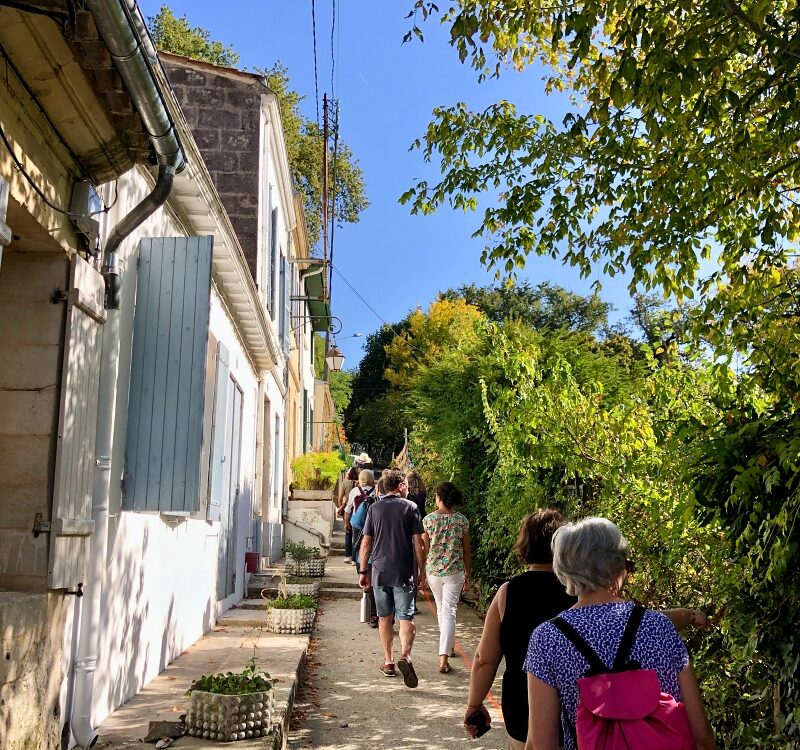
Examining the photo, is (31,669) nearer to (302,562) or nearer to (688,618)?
(688,618)

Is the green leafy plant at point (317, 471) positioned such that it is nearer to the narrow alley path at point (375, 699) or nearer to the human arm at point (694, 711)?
the narrow alley path at point (375, 699)

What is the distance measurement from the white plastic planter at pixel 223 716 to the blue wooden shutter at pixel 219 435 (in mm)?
4140

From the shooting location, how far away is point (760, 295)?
217 inches

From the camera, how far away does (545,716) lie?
→ 2.47 m

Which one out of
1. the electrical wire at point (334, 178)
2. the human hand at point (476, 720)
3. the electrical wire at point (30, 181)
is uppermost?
the electrical wire at point (334, 178)

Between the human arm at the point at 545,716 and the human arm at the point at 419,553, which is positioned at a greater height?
the human arm at the point at 419,553

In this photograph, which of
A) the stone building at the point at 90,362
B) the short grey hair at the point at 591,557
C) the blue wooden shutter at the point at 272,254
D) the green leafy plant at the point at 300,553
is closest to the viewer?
the short grey hair at the point at 591,557

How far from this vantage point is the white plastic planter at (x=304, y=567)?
12922mm

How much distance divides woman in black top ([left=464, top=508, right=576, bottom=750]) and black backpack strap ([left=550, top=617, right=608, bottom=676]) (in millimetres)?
1014

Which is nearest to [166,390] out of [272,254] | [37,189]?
[37,189]

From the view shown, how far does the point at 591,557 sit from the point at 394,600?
18.3ft

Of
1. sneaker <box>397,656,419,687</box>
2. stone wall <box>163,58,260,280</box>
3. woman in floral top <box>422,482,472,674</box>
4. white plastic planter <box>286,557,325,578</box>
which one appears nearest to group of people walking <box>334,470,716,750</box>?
sneaker <box>397,656,419,687</box>

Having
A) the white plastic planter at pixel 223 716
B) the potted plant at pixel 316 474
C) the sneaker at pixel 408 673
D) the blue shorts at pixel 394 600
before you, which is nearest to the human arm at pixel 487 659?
the white plastic planter at pixel 223 716

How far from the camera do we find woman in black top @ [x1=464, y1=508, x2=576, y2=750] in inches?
137
